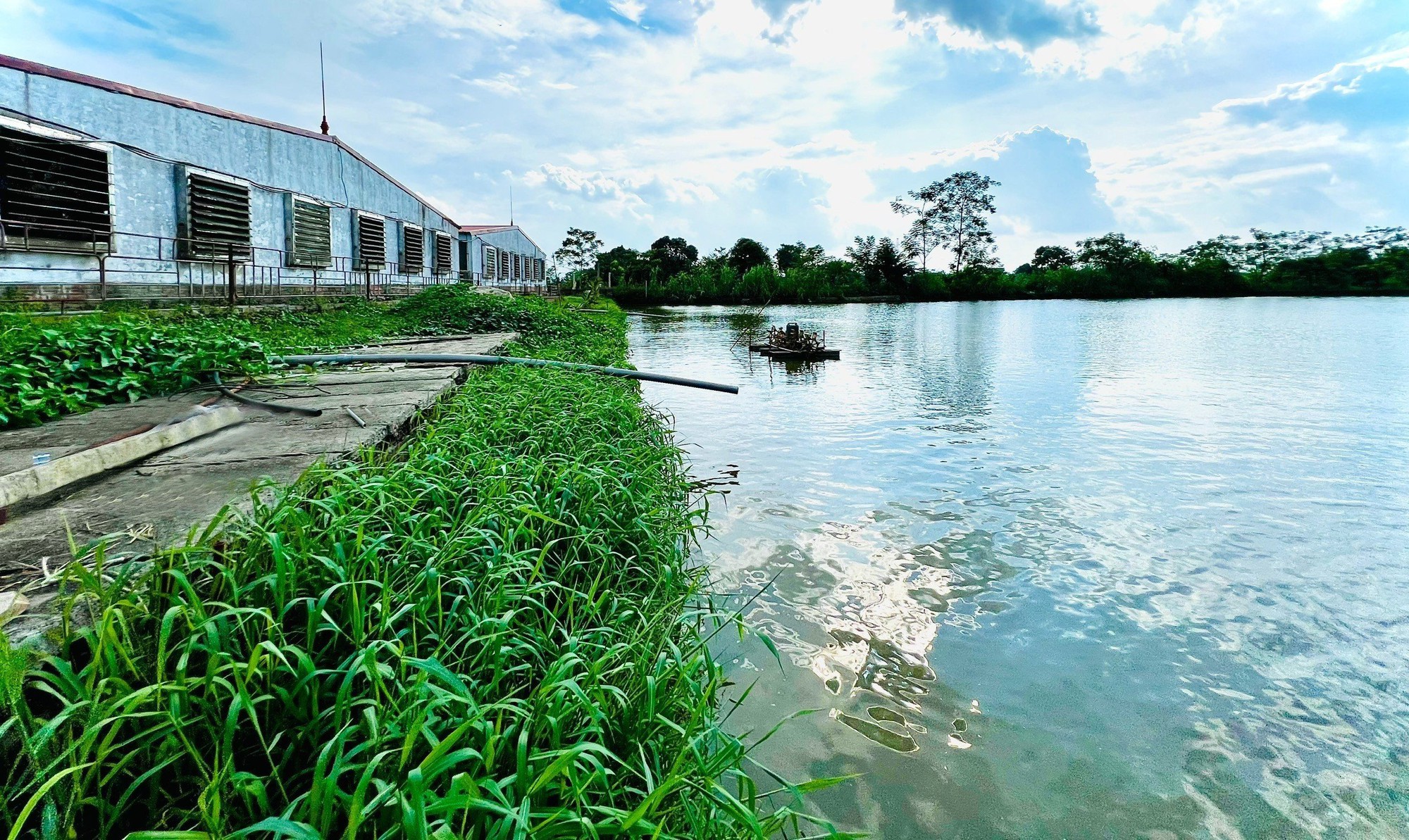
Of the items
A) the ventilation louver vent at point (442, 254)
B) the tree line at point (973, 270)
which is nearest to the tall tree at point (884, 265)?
the tree line at point (973, 270)

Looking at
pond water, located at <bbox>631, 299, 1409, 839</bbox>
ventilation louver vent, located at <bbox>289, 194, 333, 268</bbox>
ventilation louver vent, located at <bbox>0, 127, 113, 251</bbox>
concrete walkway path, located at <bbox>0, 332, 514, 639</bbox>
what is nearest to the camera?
concrete walkway path, located at <bbox>0, 332, 514, 639</bbox>

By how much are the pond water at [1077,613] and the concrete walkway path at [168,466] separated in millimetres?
1998

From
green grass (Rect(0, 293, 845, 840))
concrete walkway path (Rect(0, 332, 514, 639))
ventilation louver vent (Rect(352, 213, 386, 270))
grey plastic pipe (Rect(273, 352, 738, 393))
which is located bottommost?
green grass (Rect(0, 293, 845, 840))

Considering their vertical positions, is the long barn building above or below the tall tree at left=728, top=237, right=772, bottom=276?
below

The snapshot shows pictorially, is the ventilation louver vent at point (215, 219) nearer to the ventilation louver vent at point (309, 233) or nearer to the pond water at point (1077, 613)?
the ventilation louver vent at point (309, 233)

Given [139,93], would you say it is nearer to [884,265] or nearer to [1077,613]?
[1077,613]

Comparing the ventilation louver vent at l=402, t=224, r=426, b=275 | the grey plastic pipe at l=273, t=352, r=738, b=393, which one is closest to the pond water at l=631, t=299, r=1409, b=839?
the grey plastic pipe at l=273, t=352, r=738, b=393

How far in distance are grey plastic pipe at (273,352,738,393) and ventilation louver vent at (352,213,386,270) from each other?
911cm

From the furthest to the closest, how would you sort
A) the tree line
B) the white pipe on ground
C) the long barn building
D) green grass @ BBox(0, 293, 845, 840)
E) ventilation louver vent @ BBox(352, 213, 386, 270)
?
the tree line < ventilation louver vent @ BBox(352, 213, 386, 270) < the long barn building < the white pipe on ground < green grass @ BBox(0, 293, 845, 840)

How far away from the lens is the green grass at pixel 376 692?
1337mm

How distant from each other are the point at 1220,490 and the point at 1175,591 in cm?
285

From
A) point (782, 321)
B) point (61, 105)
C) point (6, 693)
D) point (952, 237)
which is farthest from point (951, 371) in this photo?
point (952, 237)

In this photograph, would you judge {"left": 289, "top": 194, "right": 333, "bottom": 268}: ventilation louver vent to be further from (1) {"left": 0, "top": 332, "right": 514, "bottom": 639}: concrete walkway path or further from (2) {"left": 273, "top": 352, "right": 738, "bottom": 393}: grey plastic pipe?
(1) {"left": 0, "top": 332, "right": 514, "bottom": 639}: concrete walkway path

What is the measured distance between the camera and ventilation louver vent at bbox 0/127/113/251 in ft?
22.6
